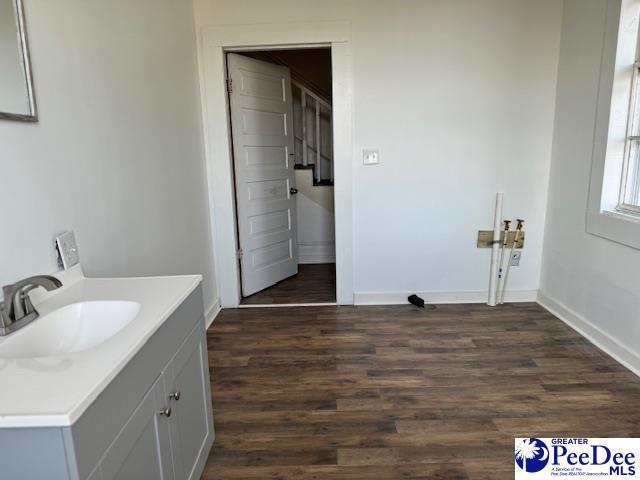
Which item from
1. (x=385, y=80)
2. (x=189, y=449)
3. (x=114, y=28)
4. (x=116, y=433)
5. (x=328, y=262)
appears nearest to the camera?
(x=116, y=433)

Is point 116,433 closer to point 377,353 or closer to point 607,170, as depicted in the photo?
point 377,353

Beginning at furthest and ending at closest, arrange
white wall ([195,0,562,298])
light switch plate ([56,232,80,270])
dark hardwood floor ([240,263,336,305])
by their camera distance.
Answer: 1. dark hardwood floor ([240,263,336,305])
2. white wall ([195,0,562,298])
3. light switch plate ([56,232,80,270])

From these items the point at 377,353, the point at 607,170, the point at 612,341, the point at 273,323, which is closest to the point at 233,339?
the point at 273,323

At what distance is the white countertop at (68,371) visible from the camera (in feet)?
2.61

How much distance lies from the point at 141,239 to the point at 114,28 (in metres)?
1.00

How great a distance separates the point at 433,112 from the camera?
3.27m

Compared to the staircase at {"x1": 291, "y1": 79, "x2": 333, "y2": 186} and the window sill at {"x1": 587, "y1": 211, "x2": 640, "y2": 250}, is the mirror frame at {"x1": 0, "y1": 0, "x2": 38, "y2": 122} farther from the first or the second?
the staircase at {"x1": 291, "y1": 79, "x2": 333, "y2": 186}

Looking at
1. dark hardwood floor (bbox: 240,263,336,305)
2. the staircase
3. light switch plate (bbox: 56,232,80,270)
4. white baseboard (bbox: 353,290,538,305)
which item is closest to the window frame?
white baseboard (bbox: 353,290,538,305)

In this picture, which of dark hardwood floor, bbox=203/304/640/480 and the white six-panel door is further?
the white six-panel door

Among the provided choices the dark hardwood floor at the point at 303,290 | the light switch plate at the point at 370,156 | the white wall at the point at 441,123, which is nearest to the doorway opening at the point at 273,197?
the dark hardwood floor at the point at 303,290

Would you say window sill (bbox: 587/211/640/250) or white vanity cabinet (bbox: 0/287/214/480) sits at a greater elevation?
window sill (bbox: 587/211/640/250)

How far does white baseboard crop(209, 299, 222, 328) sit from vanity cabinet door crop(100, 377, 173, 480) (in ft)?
6.28

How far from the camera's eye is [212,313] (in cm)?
334

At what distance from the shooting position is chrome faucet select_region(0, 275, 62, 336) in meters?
1.15
